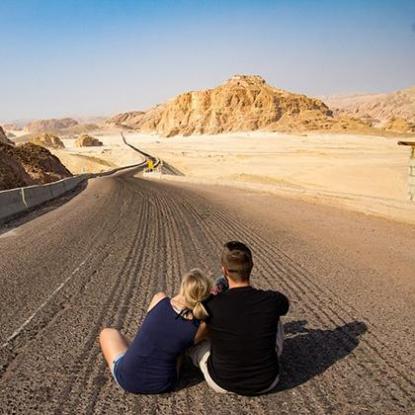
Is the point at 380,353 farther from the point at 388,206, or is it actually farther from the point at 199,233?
the point at 388,206

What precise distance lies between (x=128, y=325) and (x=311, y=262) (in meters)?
4.48

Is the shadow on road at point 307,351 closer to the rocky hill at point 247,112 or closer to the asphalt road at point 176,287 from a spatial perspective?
the asphalt road at point 176,287

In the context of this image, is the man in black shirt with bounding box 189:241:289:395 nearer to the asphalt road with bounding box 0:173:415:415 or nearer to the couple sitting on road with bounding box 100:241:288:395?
the couple sitting on road with bounding box 100:241:288:395

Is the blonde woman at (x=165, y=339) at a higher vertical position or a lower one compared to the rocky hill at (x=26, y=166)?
higher

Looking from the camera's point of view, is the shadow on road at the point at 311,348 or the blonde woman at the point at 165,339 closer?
the blonde woman at the point at 165,339

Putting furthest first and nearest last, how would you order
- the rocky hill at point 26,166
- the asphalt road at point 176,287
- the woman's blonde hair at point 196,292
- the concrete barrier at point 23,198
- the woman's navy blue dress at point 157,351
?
the rocky hill at point 26,166 < the concrete barrier at point 23,198 < the asphalt road at point 176,287 < the woman's navy blue dress at point 157,351 < the woman's blonde hair at point 196,292

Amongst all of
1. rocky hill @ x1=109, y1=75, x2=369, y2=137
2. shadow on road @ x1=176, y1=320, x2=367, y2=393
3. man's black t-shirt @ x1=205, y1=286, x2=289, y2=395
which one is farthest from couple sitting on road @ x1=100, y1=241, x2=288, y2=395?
rocky hill @ x1=109, y1=75, x2=369, y2=137

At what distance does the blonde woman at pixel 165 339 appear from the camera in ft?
13.2

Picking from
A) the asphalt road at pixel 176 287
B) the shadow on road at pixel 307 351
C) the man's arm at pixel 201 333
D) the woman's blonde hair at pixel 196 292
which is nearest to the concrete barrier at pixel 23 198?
the asphalt road at pixel 176 287

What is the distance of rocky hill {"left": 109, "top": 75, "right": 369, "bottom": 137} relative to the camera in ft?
466

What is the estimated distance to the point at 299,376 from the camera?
465 cm

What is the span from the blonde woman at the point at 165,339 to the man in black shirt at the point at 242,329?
0.14 metres

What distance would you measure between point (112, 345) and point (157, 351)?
652 mm

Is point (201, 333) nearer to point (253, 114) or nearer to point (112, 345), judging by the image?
point (112, 345)
